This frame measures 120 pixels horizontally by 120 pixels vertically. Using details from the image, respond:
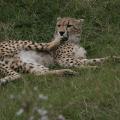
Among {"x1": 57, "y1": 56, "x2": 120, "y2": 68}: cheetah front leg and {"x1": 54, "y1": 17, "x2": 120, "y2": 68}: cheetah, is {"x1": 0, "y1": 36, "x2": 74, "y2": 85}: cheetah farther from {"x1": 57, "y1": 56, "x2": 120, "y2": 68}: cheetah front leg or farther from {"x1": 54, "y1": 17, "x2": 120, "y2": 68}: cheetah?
{"x1": 57, "y1": 56, "x2": 120, "y2": 68}: cheetah front leg

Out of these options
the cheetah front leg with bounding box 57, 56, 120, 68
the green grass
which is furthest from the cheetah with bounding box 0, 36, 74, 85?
the cheetah front leg with bounding box 57, 56, 120, 68

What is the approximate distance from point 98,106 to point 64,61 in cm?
215

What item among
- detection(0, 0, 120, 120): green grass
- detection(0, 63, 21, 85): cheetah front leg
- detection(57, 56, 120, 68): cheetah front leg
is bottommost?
detection(57, 56, 120, 68): cheetah front leg

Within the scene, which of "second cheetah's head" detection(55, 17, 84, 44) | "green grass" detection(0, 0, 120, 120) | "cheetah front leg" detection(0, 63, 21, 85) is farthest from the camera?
"second cheetah's head" detection(55, 17, 84, 44)

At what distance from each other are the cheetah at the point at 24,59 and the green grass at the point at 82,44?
A: 0.51 ft

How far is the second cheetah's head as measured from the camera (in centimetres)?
611

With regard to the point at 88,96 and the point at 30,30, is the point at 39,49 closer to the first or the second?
the point at 30,30

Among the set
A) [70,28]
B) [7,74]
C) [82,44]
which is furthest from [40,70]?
[82,44]

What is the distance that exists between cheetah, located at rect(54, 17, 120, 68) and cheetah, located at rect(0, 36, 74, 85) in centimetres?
9

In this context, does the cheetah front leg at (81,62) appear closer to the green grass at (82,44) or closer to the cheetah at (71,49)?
the cheetah at (71,49)

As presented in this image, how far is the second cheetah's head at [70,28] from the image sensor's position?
6.11 metres

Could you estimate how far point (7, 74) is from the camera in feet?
16.4

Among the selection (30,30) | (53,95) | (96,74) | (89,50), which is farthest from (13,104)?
(30,30)

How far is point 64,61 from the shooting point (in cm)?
562
